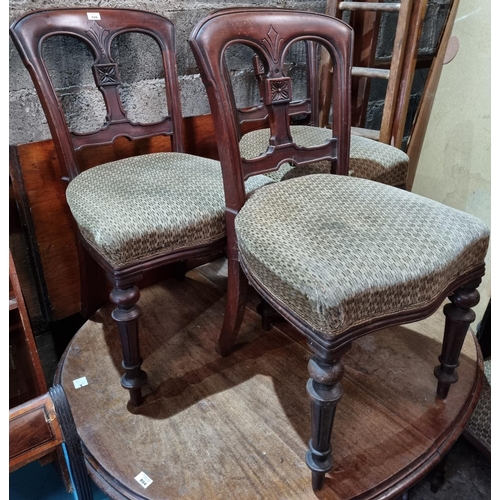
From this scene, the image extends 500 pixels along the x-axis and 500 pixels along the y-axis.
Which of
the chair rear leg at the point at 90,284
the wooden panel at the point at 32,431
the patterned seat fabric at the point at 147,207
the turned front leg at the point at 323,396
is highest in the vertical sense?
the patterned seat fabric at the point at 147,207

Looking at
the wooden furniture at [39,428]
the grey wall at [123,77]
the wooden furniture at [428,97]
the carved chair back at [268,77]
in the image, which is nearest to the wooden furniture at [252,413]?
the wooden furniture at [39,428]

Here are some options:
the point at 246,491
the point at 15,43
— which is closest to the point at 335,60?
the point at 15,43

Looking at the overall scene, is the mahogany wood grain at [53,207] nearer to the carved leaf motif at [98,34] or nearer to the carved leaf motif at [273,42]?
the carved leaf motif at [98,34]

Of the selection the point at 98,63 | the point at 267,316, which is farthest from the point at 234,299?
the point at 98,63

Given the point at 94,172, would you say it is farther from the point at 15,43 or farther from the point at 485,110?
the point at 485,110

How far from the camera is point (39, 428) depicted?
2.03ft

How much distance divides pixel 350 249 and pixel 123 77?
104 cm

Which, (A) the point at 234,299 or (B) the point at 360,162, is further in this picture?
(B) the point at 360,162

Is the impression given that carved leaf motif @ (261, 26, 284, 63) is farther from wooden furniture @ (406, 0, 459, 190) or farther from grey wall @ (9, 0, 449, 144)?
wooden furniture @ (406, 0, 459, 190)

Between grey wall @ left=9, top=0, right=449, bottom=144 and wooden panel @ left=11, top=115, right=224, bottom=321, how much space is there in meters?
0.07

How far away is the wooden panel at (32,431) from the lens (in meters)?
0.60

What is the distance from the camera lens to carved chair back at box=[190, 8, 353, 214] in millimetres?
960

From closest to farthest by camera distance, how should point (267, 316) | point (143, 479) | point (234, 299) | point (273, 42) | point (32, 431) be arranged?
point (32, 431)
point (143, 479)
point (273, 42)
point (234, 299)
point (267, 316)

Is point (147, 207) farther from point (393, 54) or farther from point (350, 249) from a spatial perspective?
point (393, 54)
